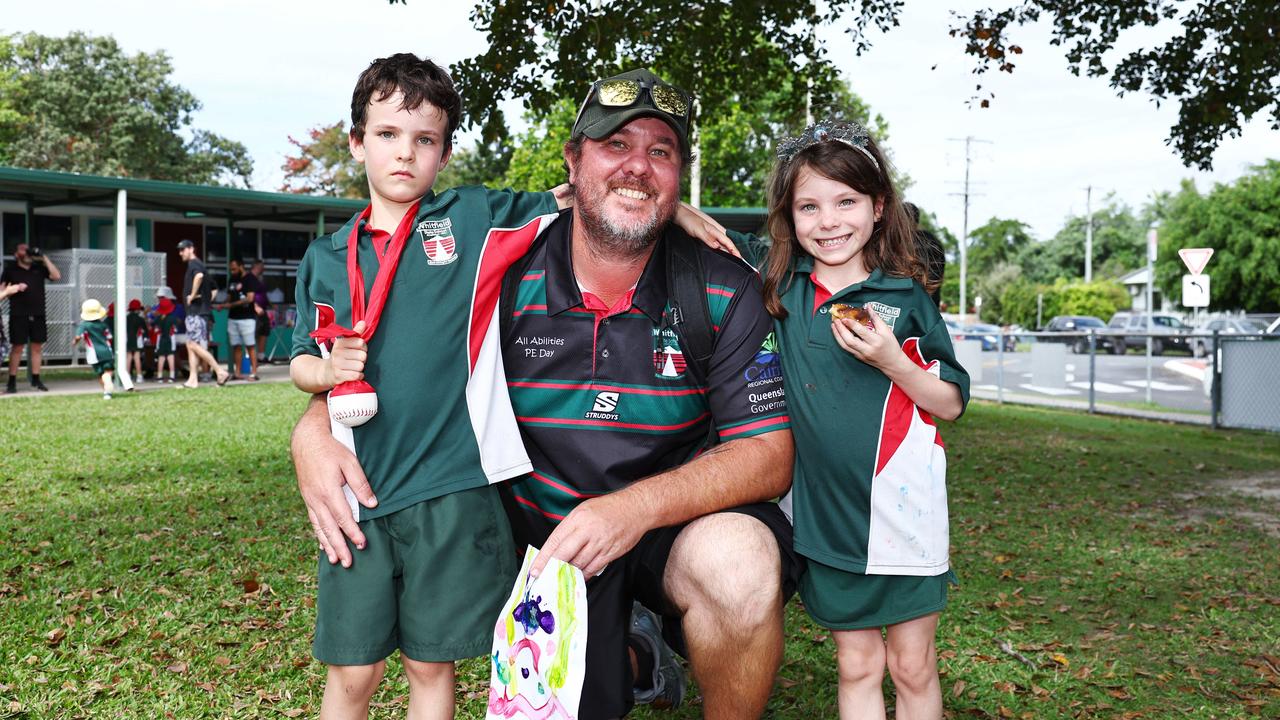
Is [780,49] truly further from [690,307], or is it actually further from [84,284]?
[84,284]

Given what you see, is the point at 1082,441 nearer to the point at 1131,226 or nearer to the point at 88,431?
the point at 88,431

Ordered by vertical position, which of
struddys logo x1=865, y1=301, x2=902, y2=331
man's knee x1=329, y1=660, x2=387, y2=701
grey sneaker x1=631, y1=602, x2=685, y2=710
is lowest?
grey sneaker x1=631, y1=602, x2=685, y2=710

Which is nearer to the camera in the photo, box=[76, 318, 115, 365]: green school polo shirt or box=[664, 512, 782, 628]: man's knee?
box=[664, 512, 782, 628]: man's knee

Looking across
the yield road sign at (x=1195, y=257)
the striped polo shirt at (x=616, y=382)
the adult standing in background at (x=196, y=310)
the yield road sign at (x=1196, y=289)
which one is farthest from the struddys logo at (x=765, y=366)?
the adult standing in background at (x=196, y=310)

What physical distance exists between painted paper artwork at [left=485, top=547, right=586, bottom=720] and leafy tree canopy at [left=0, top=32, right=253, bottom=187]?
153ft

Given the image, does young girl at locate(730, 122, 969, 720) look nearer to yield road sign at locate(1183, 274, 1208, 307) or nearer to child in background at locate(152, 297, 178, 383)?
yield road sign at locate(1183, 274, 1208, 307)

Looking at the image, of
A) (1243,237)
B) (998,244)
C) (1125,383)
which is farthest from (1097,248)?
(1125,383)

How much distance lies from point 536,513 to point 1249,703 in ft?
9.16

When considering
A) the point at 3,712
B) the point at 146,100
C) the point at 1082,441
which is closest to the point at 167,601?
the point at 3,712

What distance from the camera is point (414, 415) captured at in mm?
2496

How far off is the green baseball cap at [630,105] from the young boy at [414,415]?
433 millimetres

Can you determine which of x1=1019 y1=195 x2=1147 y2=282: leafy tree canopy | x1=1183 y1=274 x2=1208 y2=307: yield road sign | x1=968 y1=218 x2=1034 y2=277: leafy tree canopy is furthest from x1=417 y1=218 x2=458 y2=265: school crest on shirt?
x1=968 y1=218 x2=1034 y2=277: leafy tree canopy

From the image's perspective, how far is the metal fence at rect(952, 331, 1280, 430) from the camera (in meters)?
12.6

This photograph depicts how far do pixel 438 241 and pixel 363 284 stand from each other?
230 mm
